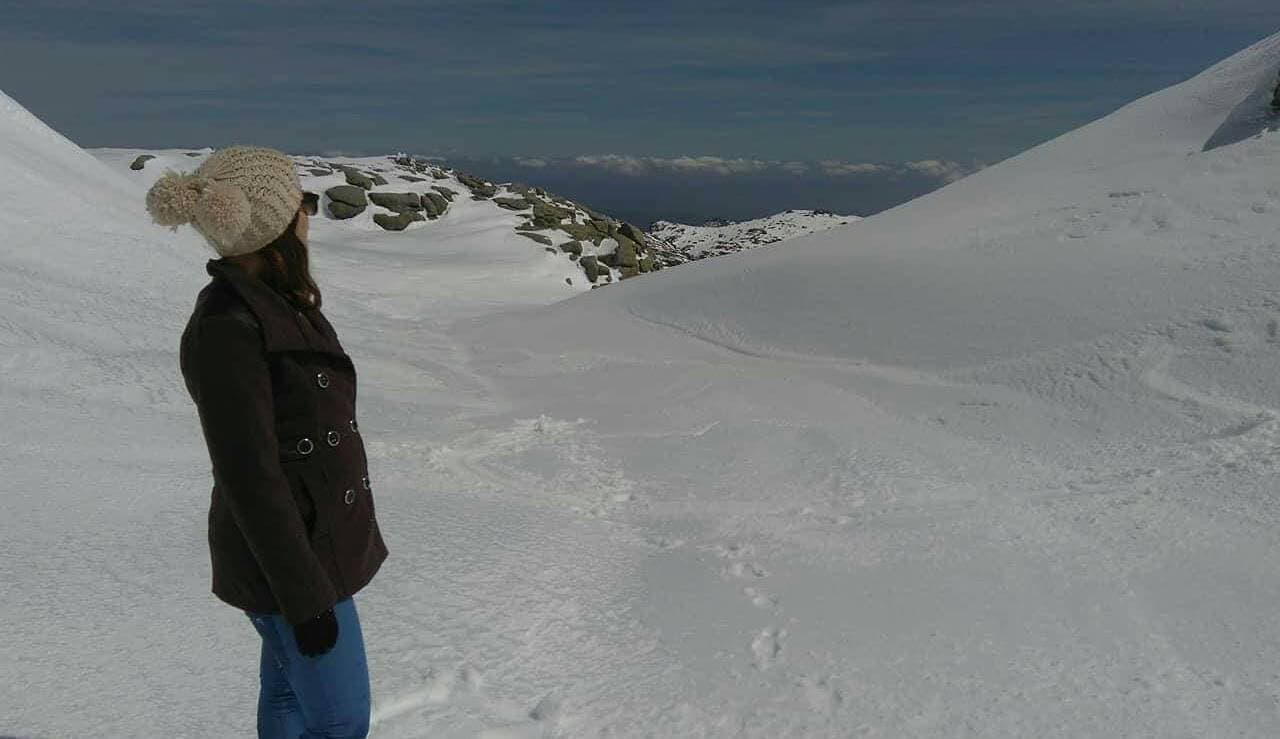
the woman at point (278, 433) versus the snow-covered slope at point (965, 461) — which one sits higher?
the woman at point (278, 433)

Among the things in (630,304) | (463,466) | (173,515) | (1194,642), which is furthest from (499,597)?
(630,304)

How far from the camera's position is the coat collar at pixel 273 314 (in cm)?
219

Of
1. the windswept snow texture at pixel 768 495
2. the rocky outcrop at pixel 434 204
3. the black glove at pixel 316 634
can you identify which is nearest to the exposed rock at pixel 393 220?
the rocky outcrop at pixel 434 204

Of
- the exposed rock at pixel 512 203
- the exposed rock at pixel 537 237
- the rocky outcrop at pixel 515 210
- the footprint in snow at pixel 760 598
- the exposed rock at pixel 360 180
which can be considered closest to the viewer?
the footprint in snow at pixel 760 598

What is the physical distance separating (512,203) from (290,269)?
3754cm

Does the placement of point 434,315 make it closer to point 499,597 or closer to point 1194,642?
point 499,597

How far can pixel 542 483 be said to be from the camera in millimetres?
7535

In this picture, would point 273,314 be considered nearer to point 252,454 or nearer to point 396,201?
point 252,454

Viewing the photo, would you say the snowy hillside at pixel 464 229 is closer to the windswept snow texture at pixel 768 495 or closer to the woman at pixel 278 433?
the windswept snow texture at pixel 768 495

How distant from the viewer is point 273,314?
2232mm

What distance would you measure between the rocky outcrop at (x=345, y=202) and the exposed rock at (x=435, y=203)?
2601 mm

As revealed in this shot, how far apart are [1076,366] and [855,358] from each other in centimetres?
284

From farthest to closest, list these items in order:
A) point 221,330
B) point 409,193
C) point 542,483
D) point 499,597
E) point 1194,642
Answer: point 409,193 < point 542,483 < point 499,597 < point 1194,642 < point 221,330

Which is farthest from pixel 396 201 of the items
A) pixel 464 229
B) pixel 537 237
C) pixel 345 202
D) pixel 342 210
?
pixel 537 237
